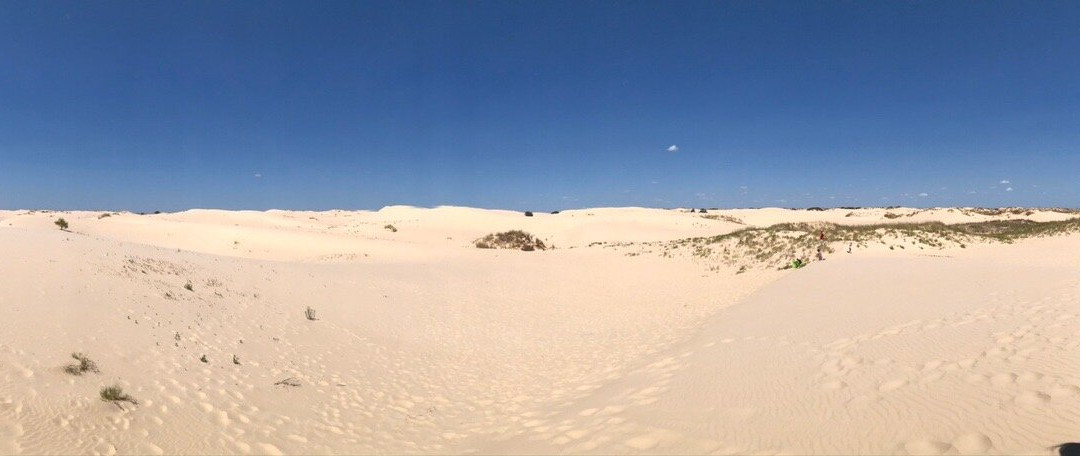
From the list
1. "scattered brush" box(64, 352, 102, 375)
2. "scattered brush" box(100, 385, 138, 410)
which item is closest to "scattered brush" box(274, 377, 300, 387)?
"scattered brush" box(100, 385, 138, 410)

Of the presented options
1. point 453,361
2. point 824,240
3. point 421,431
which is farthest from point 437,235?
point 421,431

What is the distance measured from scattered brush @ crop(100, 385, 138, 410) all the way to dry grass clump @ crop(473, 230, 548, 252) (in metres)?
27.6

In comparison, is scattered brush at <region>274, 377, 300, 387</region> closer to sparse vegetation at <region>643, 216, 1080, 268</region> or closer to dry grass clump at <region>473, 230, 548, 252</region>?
sparse vegetation at <region>643, 216, 1080, 268</region>

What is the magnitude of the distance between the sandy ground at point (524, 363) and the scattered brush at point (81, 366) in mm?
173

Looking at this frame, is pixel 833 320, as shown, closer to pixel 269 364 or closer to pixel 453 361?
pixel 453 361

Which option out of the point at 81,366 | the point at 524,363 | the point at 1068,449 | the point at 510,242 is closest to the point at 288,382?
the point at 81,366

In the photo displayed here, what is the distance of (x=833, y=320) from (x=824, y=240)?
15869 mm

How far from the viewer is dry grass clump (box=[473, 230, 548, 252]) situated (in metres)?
33.8

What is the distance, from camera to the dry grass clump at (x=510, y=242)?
3375 centimetres

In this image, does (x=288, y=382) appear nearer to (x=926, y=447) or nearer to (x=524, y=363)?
(x=524, y=363)

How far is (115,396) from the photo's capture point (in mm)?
5527

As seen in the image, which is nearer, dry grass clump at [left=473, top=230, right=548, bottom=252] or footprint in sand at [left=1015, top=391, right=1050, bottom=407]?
footprint in sand at [left=1015, top=391, right=1050, bottom=407]

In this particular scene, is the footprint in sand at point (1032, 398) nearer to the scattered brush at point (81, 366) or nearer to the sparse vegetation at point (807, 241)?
the scattered brush at point (81, 366)

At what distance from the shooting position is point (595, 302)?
661 inches
